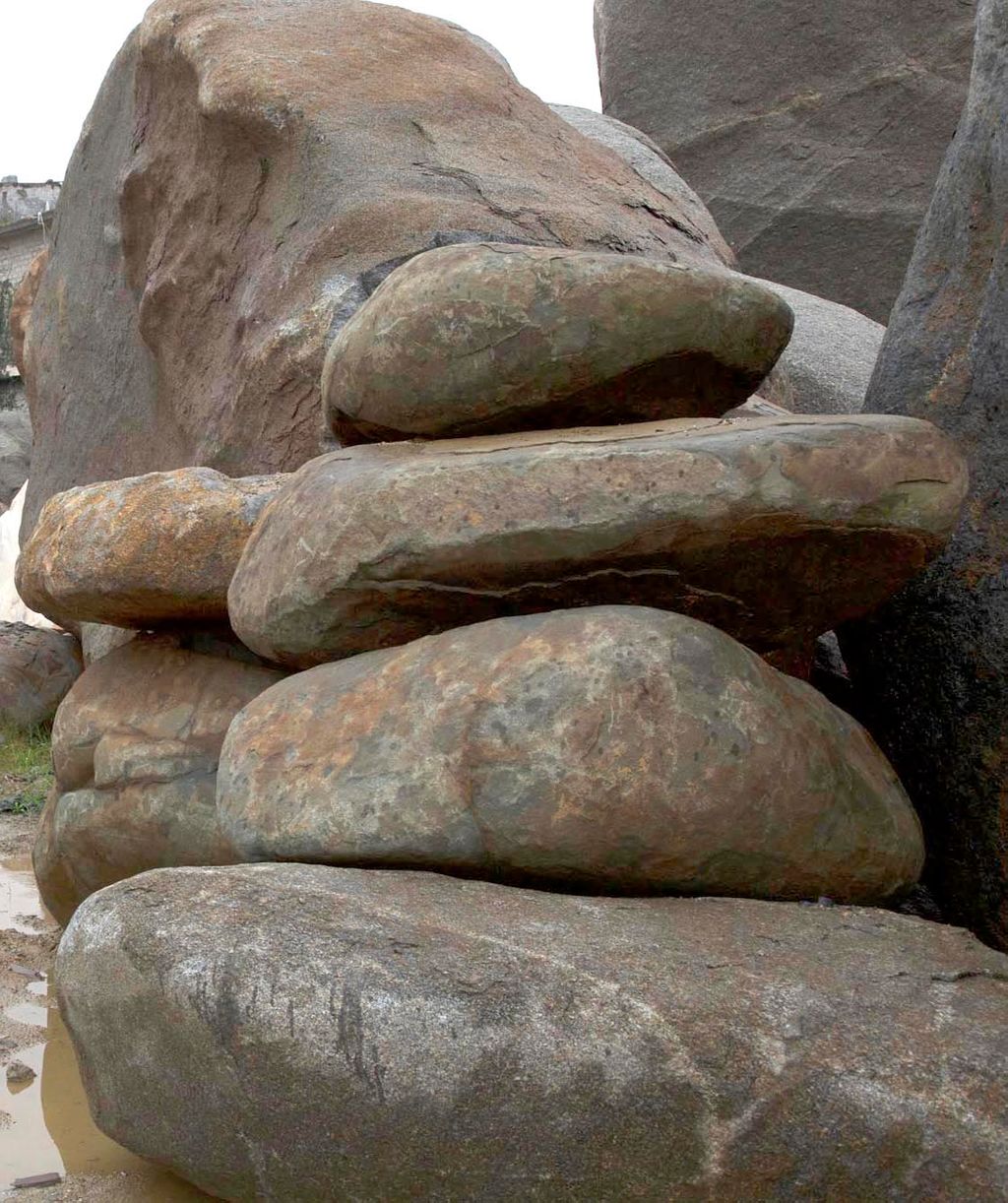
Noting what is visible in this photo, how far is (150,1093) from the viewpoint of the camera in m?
2.25

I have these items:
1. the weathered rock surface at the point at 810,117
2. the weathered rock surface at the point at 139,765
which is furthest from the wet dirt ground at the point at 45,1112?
the weathered rock surface at the point at 810,117

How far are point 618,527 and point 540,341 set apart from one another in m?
0.47

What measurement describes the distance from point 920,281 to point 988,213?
241 mm

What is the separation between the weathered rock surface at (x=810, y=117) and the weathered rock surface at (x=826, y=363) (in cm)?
151

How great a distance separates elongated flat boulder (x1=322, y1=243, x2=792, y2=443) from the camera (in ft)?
9.42

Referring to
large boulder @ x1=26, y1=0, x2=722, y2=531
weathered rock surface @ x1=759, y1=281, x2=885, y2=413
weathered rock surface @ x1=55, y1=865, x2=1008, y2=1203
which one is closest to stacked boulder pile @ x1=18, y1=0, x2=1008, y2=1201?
weathered rock surface @ x1=55, y1=865, x2=1008, y2=1203

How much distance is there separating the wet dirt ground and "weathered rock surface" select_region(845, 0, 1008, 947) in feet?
5.17

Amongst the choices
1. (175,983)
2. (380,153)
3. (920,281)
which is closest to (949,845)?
(920,281)

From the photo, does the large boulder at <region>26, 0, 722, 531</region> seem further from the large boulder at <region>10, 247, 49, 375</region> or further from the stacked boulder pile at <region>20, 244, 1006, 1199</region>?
the large boulder at <region>10, 247, 49, 375</region>

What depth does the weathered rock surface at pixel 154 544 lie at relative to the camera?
339 cm

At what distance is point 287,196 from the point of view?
4.77 metres

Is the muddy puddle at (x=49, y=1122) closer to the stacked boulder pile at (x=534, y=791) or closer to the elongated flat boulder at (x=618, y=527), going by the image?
the stacked boulder pile at (x=534, y=791)

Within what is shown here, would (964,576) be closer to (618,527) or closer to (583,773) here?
(618,527)

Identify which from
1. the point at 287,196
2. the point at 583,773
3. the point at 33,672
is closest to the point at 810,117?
the point at 287,196
